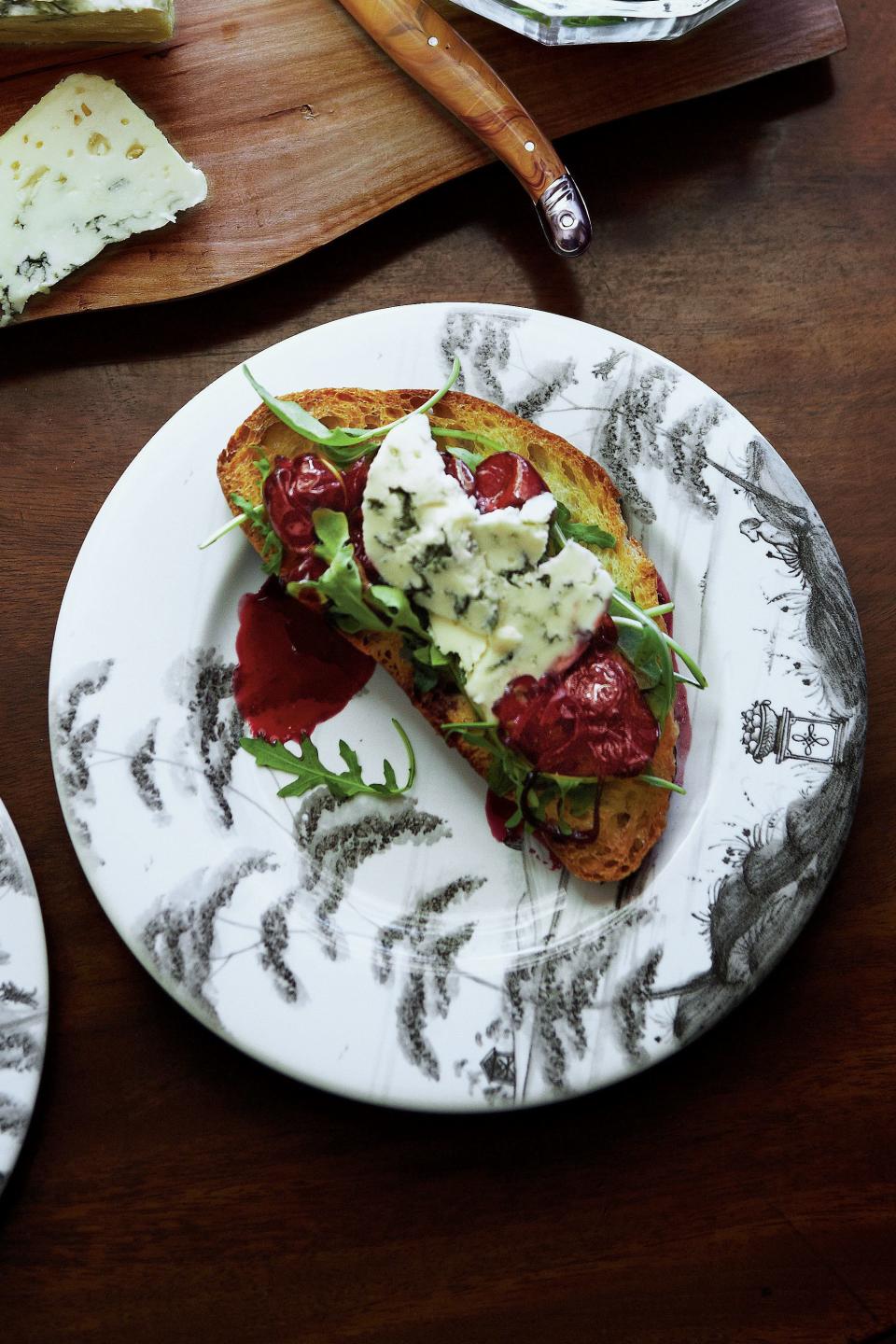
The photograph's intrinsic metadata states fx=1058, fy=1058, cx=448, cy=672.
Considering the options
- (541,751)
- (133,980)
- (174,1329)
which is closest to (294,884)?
(133,980)

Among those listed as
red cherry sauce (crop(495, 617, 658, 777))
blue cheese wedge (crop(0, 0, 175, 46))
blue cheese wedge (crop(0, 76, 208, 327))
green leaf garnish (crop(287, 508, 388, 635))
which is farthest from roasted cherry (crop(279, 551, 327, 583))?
blue cheese wedge (crop(0, 0, 175, 46))

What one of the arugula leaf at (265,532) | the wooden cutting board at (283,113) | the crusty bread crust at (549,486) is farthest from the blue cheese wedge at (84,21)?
the arugula leaf at (265,532)

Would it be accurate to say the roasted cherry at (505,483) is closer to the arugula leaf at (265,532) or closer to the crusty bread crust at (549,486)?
the crusty bread crust at (549,486)

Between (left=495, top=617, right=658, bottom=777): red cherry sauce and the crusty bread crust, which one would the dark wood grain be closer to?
the crusty bread crust

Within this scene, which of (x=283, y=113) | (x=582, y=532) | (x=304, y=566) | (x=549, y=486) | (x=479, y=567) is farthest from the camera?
(x=283, y=113)

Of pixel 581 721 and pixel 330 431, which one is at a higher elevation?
pixel 330 431

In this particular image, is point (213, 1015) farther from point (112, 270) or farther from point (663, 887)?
point (112, 270)

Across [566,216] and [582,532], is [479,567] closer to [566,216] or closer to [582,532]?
[582,532]

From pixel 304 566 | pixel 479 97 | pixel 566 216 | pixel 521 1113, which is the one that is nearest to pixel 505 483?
pixel 304 566
